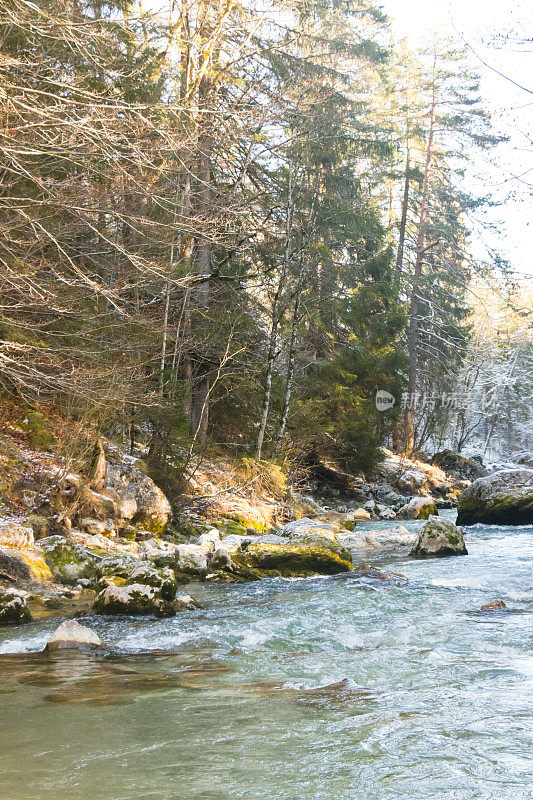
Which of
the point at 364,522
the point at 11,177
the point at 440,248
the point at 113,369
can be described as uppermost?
the point at 440,248

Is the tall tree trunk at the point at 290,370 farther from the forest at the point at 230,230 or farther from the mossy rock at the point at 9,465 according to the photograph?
the mossy rock at the point at 9,465

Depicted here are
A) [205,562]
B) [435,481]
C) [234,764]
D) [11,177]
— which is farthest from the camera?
[435,481]

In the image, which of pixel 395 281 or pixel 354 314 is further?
pixel 395 281

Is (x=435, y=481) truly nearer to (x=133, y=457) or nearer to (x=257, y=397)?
(x=257, y=397)

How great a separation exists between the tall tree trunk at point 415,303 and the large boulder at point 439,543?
50.4 feet

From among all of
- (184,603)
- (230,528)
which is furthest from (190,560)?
(230,528)

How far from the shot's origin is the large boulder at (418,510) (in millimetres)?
15867

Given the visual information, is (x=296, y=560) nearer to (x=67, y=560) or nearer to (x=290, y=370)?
(x=67, y=560)

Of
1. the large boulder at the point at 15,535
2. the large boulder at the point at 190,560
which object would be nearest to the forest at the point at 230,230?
the large boulder at the point at 15,535

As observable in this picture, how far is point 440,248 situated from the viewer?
31062mm

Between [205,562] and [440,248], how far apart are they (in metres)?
26.0

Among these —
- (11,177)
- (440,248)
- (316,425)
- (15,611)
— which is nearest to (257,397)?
(316,425)

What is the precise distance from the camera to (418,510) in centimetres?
1633

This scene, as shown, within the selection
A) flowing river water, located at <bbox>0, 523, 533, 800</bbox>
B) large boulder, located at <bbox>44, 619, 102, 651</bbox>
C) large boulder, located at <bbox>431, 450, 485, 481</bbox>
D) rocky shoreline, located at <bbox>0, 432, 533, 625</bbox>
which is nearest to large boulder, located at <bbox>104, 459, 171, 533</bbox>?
rocky shoreline, located at <bbox>0, 432, 533, 625</bbox>
